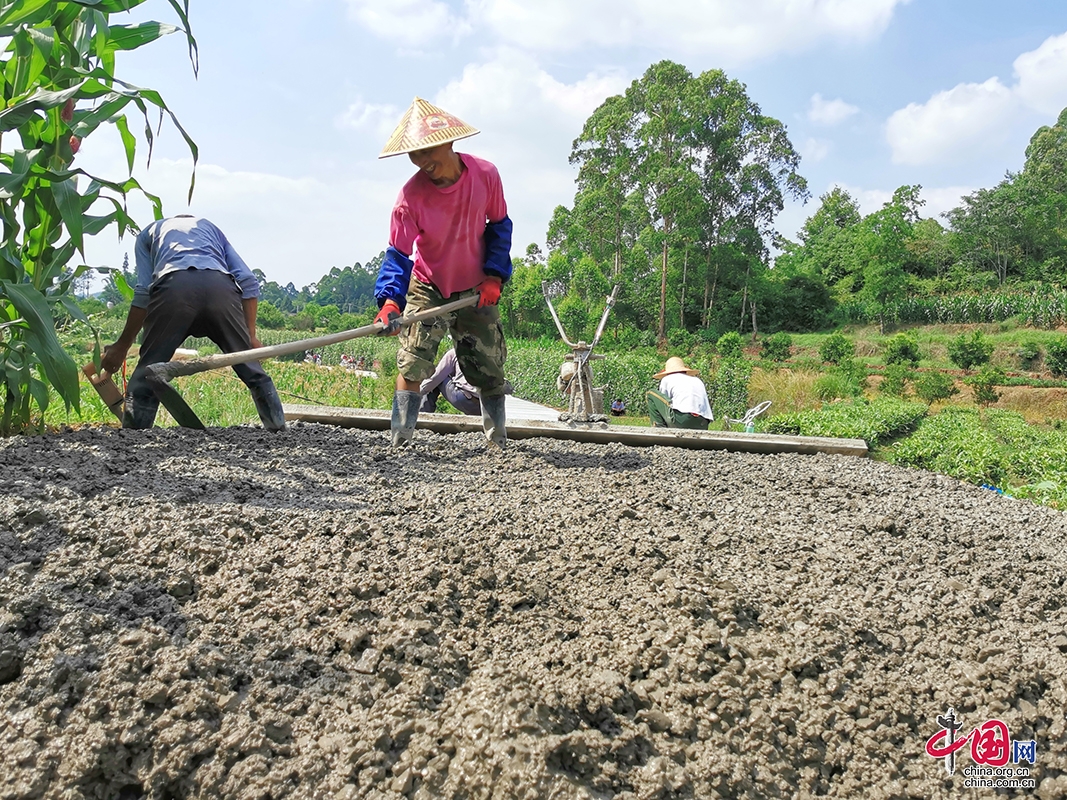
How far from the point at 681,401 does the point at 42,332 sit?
15.7 ft

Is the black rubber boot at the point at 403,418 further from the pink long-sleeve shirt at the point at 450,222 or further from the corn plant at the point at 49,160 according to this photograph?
the corn plant at the point at 49,160

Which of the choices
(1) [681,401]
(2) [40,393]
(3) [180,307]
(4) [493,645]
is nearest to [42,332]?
(2) [40,393]

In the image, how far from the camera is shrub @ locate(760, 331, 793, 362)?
25.0m

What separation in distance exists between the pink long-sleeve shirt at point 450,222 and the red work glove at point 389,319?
271mm

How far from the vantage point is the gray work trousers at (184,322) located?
3566mm

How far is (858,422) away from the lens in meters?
9.31

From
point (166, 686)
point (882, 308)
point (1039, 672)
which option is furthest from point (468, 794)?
point (882, 308)

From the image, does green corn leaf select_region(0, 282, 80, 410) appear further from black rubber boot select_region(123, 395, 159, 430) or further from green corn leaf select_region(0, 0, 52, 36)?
green corn leaf select_region(0, 0, 52, 36)

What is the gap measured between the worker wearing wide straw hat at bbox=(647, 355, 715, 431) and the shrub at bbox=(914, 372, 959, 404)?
10655 mm

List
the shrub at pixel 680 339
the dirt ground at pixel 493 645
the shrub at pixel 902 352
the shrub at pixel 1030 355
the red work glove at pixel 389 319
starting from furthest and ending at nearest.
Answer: the shrub at pixel 680 339
the shrub at pixel 902 352
the shrub at pixel 1030 355
the red work glove at pixel 389 319
the dirt ground at pixel 493 645

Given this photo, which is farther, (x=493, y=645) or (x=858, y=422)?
(x=858, y=422)

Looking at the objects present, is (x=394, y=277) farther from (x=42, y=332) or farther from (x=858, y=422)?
(x=858, y=422)
